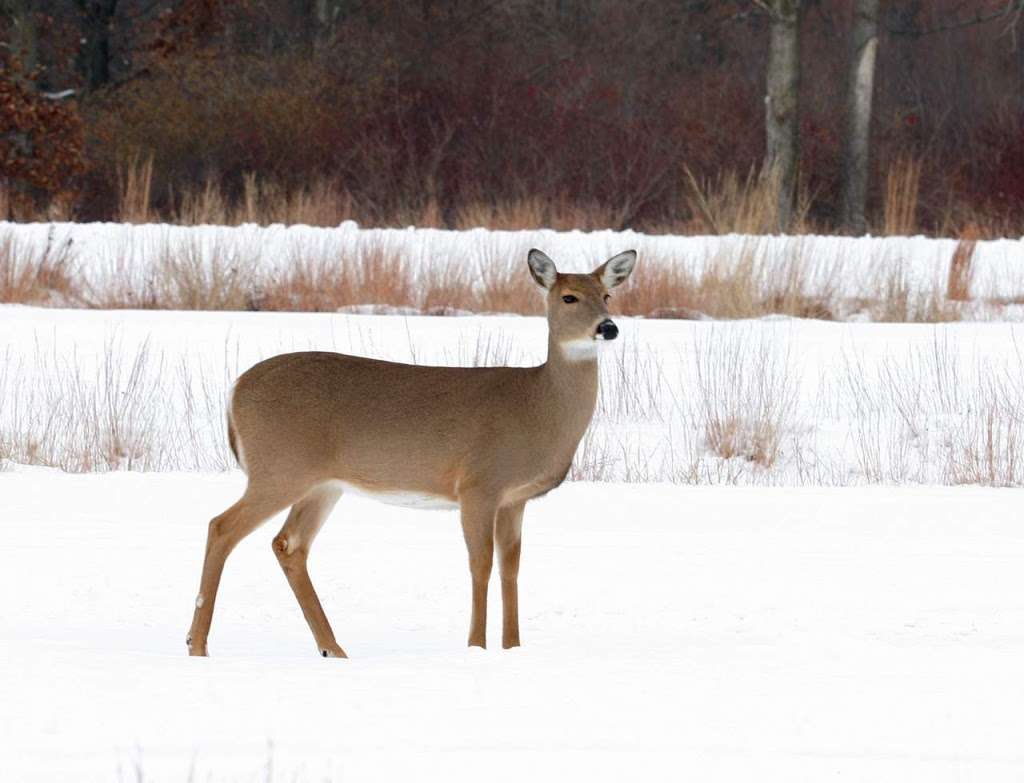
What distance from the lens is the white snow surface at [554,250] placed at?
631 inches

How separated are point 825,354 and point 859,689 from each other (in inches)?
331

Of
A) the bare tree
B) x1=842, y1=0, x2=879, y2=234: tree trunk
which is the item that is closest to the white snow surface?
the bare tree

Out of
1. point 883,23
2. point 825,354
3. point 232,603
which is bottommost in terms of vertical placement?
point 232,603

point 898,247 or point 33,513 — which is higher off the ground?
point 898,247

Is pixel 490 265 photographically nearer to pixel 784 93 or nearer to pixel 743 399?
pixel 743 399

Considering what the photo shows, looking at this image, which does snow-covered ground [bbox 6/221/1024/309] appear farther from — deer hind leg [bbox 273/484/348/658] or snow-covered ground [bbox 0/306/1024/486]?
deer hind leg [bbox 273/484/348/658]

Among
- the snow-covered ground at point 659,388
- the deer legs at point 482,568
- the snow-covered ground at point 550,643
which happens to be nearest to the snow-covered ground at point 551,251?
the snow-covered ground at point 659,388

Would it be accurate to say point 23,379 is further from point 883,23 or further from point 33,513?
point 883,23

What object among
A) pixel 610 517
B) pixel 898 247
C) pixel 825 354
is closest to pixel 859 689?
pixel 610 517

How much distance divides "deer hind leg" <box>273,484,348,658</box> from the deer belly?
5.1 inches

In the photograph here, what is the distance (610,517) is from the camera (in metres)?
9.12

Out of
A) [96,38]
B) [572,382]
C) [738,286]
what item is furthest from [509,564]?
[96,38]

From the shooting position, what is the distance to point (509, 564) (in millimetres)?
6266

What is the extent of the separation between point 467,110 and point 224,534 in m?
22.6
